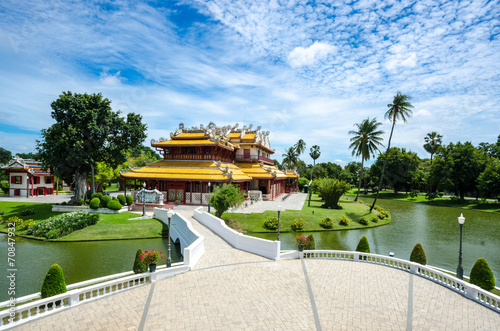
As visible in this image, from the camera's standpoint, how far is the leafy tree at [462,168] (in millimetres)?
56094

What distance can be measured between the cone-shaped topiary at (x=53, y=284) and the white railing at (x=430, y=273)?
11340 millimetres

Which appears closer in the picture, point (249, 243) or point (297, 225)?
point (249, 243)

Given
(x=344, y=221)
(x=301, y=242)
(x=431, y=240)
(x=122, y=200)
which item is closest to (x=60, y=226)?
(x=122, y=200)

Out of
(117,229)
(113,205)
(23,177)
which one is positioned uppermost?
(23,177)

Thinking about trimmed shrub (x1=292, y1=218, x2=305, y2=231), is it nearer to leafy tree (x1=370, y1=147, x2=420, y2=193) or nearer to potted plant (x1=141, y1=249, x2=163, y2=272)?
potted plant (x1=141, y1=249, x2=163, y2=272)

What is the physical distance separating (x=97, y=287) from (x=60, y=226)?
1944 centimetres

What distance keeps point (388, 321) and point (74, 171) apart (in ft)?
131

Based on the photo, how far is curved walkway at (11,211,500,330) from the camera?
941 centimetres

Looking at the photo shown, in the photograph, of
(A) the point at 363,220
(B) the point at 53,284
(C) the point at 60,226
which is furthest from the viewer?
(A) the point at 363,220

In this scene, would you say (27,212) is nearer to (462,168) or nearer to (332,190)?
(332,190)

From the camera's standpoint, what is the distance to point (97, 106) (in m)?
36.8

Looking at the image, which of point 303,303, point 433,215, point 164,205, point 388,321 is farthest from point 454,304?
point 433,215

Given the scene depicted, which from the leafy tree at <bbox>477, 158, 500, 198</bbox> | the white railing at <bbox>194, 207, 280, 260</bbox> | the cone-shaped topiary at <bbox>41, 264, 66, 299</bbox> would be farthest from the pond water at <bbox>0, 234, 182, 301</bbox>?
the leafy tree at <bbox>477, 158, 500, 198</bbox>

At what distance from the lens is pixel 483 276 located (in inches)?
528
